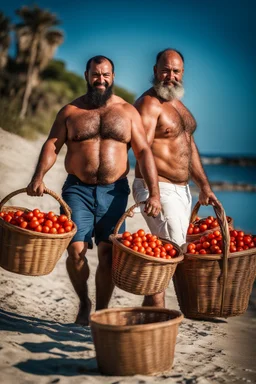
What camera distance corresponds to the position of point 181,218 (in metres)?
5.30

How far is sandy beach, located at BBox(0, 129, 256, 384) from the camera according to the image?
159 inches

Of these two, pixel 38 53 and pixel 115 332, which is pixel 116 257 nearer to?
pixel 115 332

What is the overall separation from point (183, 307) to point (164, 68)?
89.5 inches

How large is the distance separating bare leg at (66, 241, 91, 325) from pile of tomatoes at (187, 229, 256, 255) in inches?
38.0

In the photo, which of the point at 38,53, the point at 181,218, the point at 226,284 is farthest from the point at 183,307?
the point at 38,53

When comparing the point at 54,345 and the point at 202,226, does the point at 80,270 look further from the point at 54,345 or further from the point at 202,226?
the point at 202,226

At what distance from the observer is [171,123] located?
5410mm

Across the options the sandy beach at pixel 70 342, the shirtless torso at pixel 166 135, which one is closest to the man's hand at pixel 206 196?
the shirtless torso at pixel 166 135

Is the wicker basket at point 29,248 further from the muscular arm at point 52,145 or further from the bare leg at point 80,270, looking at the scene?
the muscular arm at point 52,145

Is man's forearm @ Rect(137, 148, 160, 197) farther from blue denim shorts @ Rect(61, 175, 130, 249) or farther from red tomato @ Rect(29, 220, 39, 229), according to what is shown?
red tomato @ Rect(29, 220, 39, 229)

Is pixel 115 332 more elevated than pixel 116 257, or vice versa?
pixel 116 257

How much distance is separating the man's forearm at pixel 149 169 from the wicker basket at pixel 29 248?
2.59 feet

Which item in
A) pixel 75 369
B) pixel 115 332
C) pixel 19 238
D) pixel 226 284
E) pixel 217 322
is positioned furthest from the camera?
pixel 217 322

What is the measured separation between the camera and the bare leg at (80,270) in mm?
5137
